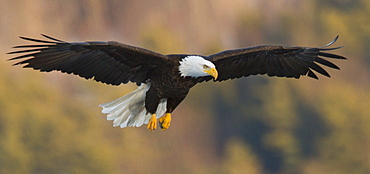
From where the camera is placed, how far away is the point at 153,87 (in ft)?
15.3

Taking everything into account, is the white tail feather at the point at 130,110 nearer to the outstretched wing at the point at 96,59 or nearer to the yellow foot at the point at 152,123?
the yellow foot at the point at 152,123

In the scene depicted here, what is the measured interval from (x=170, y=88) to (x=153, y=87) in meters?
0.21

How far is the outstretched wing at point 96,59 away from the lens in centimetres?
426

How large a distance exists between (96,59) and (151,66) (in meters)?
0.44

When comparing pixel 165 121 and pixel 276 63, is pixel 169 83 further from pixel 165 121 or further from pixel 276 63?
pixel 276 63

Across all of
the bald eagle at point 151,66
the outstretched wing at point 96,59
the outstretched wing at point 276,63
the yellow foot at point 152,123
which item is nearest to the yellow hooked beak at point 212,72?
the bald eagle at point 151,66

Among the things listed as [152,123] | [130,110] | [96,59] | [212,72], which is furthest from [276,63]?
[96,59]

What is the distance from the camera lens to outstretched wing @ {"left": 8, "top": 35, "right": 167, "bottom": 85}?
4.26 m

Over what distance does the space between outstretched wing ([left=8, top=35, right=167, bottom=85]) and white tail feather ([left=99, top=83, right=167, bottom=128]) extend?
39 centimetres

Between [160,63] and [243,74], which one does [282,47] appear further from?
[160,63]

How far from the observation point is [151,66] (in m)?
4.61

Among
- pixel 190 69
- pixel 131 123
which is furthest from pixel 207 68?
pixel 131 123

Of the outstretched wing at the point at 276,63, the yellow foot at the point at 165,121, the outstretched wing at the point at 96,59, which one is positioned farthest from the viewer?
the outstretched wing at the point at 276,63

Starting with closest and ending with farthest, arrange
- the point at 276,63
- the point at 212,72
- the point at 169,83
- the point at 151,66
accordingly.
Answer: the point at 212,72
the point at 169,83
the point at 151,66
the point at 276,63
